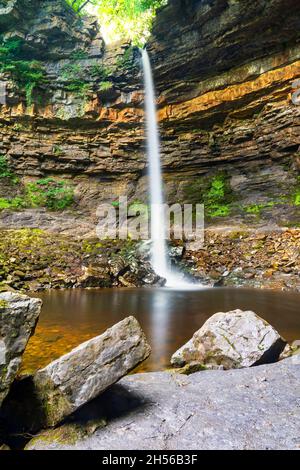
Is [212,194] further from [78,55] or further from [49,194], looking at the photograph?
[78,55]

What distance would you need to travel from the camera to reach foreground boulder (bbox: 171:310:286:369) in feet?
12.4

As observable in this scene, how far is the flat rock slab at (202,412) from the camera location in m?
2.13

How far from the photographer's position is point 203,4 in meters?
18.6

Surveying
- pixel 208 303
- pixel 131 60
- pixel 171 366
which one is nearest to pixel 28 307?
pixel 171 366

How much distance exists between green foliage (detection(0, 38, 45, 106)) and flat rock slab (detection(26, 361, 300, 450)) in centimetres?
2203

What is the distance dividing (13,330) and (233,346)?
2.79 meters

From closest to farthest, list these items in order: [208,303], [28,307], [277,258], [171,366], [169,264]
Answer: [28,307] < [171,366] < [208,303] < [277,258] < [169,264]

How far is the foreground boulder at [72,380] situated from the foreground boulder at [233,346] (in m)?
1.44

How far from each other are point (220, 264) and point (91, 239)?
261 inches

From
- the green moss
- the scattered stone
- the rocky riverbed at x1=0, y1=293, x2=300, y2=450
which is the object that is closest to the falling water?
the green moss

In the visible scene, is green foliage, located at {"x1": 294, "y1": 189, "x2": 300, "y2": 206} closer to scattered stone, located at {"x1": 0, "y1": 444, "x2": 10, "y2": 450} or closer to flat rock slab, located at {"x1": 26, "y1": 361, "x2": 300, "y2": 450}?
flat rock slab, located at {"x1": 26, "y1": 361, "x2": 300, "y2": 450}

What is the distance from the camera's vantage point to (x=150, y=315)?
278 inches

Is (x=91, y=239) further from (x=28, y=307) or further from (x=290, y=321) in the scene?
(x=28, y=307)

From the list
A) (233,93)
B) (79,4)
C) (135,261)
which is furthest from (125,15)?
(135,261)
